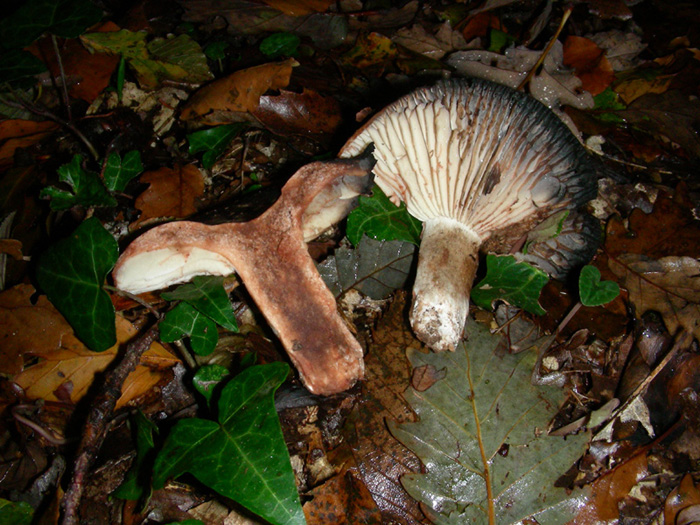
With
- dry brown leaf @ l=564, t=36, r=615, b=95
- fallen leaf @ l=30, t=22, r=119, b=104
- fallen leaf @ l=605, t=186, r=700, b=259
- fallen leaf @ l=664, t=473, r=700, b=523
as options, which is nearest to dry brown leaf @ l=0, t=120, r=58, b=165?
fallen leaf @ l=30, t=22, r=119, b=104

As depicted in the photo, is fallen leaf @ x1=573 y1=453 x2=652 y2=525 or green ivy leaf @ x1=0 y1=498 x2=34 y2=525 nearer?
green ivy leaf @ x1=0 y1=498 x2=34 y2=525

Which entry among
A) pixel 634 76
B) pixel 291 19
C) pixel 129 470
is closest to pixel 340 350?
pixel 129 470

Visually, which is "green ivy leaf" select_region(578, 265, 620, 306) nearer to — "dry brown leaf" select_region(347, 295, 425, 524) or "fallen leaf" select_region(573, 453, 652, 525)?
"fallen leaf" select_region(573, 453, 652, 525)

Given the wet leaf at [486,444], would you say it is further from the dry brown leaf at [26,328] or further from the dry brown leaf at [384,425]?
the dry brown leaf at [26,328]

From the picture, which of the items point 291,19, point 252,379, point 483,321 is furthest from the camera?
point 291,19

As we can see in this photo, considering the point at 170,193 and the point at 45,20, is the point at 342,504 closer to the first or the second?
the point at 170,193

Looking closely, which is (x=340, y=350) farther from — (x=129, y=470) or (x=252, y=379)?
(x=129, y=470)
